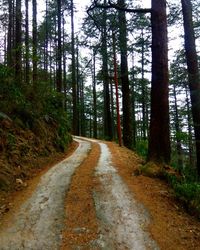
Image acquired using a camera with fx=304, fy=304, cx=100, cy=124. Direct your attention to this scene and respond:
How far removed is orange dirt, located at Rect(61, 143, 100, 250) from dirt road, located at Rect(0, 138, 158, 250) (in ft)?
0.32

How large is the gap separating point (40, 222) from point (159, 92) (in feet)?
17.2

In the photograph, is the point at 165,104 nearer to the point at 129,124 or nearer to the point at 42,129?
the point at 42,129

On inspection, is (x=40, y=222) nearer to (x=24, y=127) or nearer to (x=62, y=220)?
(x=62, y=220)

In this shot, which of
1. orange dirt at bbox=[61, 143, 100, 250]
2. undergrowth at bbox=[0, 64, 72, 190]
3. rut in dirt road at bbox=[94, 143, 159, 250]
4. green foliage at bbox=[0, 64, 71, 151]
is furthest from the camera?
green foliage at bbox=[0, 64, 71, 151]

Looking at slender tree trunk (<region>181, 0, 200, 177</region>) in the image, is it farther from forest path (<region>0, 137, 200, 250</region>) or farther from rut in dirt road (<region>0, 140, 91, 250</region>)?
rut in dirt road (<region>0, 140, 91, 250</region>)

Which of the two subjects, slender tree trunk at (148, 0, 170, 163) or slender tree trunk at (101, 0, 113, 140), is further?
slender tree trunk at (101, 0, 113, 140)

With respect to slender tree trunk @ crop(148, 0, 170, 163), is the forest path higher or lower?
lower

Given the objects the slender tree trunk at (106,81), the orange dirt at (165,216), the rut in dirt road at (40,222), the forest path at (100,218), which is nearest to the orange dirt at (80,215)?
the forest path at (100,218)

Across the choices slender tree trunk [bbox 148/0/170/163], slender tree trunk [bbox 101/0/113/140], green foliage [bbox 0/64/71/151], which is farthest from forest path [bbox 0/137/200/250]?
slender tree trunk [bbox 101/0/113/140]

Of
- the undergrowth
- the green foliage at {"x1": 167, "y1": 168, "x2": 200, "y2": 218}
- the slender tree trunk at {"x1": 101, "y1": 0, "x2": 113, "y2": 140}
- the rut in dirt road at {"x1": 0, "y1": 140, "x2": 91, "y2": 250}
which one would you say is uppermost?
the slender tree trunk at {"x1": 101, "y1": 0, "x2": 113, "y2": 140}

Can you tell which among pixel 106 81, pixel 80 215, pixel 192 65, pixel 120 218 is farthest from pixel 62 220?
pixel 106 81

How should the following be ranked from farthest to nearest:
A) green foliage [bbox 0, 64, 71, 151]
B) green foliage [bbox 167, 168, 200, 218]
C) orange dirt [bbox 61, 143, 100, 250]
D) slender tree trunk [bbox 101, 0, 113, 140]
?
slender tree trunk [bbox 101, 0, 113, 140], green foliage [bbox 0, 64, 71, 151], green foliage [bbox 167, 168, 200, 218], orange dirt [bbox 61, 143, 100, 250]

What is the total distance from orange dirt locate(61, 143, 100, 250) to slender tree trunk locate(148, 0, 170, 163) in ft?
7.15

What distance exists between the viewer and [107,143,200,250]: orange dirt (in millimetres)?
4742
